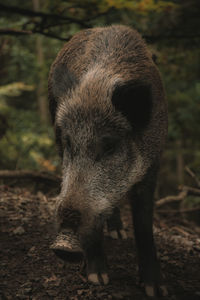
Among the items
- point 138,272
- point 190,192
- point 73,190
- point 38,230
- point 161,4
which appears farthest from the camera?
point 190,192

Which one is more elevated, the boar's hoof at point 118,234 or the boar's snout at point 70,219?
the boar's snout at point 70,219

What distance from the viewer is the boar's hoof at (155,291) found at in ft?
8.47

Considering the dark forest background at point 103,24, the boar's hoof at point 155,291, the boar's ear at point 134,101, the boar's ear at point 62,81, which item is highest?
the dark forest background at point 103,24

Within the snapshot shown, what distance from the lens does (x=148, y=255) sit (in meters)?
2.70

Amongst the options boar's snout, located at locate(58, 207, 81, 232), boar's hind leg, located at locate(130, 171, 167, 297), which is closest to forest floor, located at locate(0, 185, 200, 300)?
boar's hind leg, located at locate(130, 171, 167, 297)

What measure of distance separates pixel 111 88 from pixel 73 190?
0.79 meters

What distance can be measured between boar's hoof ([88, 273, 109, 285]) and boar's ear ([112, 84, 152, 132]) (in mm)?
1213

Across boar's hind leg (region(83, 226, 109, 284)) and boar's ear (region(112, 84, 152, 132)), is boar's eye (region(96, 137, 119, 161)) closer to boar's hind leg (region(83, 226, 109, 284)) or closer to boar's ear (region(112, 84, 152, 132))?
boar's ear (region(112, 84, 152, 132))

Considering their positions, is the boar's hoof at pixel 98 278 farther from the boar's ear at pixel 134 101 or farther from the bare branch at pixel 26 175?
the bare branch at pixel 26 175

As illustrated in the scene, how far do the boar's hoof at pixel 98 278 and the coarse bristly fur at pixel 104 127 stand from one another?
25.7 inches

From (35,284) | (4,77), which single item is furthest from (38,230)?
(4,77)

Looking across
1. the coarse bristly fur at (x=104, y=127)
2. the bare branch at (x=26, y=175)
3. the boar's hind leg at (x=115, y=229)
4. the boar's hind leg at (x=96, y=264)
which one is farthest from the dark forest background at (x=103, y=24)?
the boar's hind leg at (x=96, y=264)

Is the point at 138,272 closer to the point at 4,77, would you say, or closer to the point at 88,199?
the point at 88,199

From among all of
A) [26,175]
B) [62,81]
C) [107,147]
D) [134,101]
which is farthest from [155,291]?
[26,175]
